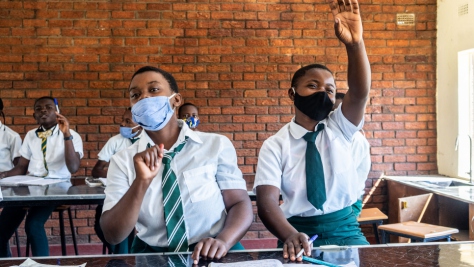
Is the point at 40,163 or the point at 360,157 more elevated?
the point at 360,157

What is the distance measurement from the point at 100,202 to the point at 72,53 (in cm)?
230

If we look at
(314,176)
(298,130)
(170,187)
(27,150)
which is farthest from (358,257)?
(27,150)

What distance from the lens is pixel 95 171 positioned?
434cm

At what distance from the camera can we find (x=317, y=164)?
2.14 meters

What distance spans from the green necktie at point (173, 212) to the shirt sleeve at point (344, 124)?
86 centimetres

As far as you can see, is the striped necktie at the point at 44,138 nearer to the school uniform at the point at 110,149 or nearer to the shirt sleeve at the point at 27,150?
the shirt sleeve at the point at 27,150

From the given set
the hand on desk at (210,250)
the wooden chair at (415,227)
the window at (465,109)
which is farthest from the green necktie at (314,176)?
the window at (465,109)

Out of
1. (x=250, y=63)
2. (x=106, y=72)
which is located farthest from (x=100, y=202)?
(x=250, y=63)

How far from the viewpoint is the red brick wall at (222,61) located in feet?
16.2

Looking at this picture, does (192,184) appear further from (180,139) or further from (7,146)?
(7,146)

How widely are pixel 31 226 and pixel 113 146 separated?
1.01m

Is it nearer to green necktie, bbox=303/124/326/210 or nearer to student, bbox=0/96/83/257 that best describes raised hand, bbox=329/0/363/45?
green necktie, bbox=303/124/326/210

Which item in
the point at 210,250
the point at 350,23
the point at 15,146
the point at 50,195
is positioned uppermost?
the point at 350,23

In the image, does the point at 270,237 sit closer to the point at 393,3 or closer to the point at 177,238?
the point at 393,3
